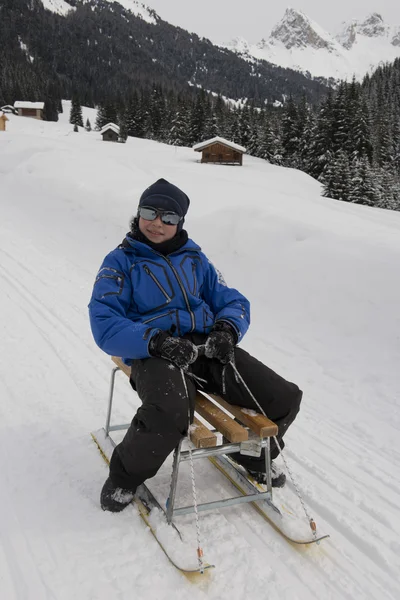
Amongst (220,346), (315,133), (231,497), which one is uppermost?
(315,133)

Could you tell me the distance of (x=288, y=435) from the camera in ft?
12.3

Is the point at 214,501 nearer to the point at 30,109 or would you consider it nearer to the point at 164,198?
the point at 164,198

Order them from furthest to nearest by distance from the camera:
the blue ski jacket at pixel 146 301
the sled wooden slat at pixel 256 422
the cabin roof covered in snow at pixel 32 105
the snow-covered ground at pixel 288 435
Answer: the cabin roof covered in snow at pixel 32 105
the blue ski jacket at pixel 146 301
the sled wooden slat at pixel 256 422
the snow-covered ground at pixel 288 435

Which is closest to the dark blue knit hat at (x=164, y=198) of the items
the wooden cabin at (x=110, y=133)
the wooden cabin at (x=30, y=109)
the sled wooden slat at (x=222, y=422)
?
the sled wooden slat at (x=222, y=422)

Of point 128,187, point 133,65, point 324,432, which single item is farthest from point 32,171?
point 133,65

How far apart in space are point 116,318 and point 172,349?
40 centimetres

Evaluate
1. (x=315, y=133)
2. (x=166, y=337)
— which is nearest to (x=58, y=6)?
(x=315, y=133)

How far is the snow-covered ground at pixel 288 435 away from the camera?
2.22 metres

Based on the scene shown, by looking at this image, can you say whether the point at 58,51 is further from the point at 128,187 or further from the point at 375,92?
the point at 128,187

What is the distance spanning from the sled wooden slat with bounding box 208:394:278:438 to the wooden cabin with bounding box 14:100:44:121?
256 feet

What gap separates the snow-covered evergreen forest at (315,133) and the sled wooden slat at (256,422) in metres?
26.1

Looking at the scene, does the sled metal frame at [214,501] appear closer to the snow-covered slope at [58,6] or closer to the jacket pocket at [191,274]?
the jacket pocket at [191,274]

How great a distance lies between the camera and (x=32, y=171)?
51.6 feet

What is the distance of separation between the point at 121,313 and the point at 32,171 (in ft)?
48.5
